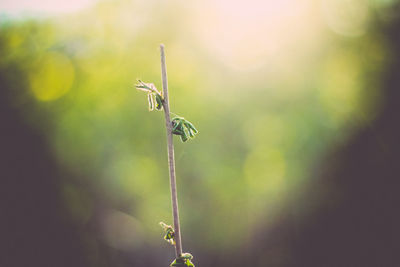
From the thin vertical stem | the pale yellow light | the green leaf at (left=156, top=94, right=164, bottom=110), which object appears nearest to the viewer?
the thin vertical stem

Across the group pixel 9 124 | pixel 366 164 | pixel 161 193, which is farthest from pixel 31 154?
pixel 366 164

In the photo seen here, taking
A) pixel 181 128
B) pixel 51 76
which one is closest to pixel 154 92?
pixel 181 128

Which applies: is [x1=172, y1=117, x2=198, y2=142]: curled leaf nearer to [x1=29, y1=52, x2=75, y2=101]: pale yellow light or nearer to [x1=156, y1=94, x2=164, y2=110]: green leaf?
[x1=156, y1=94, x2=164, y2=110]: green leaf

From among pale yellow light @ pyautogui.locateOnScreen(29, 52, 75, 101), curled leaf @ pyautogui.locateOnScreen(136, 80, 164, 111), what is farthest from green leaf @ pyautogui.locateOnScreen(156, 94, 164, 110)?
pale yellow light @ pyautogui.locateOnScreen(29, 52, 75, 101)

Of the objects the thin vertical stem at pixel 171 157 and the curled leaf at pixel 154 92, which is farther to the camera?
the curled leaf at pixel 154 92

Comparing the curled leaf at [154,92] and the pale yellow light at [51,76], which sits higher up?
the pale yellow light at [51,76]

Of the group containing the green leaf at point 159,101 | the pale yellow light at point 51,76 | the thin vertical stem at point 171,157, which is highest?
the pale yellow light at point 51,76

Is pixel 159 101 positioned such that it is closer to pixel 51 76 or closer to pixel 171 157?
pixel 171 157

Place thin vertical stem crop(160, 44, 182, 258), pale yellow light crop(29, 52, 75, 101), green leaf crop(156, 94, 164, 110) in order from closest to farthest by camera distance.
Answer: thin vertical stem crop(160, 44, 182, 258) < green leaf crop(156, 94, 164, 110) < pale yellow light crop(29, 52, 75, 101)

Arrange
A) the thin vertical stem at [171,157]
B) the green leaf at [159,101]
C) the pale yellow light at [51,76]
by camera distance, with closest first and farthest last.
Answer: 1. the thin vertical stem at [171,157]
2. the green leaf at [159,101]
3. the pale yellow light at [51,76]

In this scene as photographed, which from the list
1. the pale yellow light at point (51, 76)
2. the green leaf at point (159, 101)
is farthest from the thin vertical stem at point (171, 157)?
the pale yellow light at point (51, 76)

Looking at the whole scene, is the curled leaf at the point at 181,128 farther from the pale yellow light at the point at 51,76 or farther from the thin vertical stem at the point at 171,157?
the pale yellow light at the point at 51,76

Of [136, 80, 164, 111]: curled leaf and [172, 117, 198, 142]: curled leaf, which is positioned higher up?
[136, 80, 164, 111]: curled leaf
